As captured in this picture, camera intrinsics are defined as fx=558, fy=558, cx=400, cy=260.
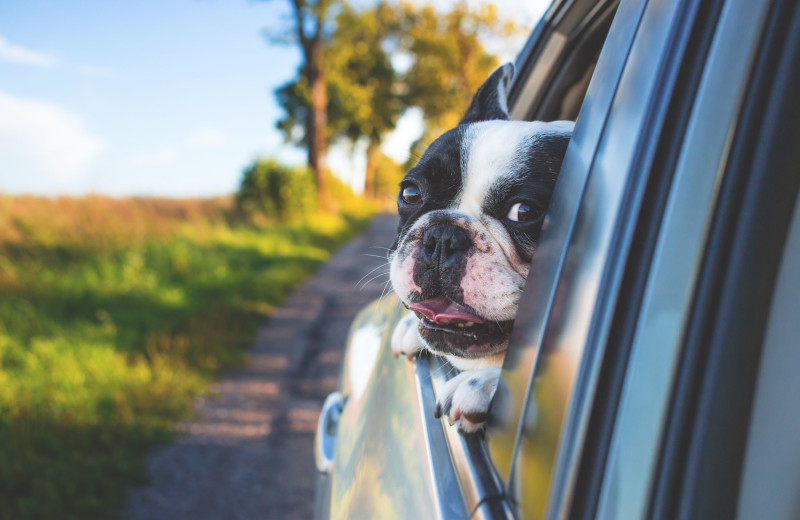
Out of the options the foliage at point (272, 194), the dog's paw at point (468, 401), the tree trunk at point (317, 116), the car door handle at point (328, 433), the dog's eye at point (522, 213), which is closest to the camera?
the dog's paw at point (468, 401)

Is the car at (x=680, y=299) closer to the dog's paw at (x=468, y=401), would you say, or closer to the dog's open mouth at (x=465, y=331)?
the dog's paw at (x=468, y=401)

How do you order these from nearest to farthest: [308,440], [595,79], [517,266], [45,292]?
[595,79], [517,266], [308,440], [45,292]

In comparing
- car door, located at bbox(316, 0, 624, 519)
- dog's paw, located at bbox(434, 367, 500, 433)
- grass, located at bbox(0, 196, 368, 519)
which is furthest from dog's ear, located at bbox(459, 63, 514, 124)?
grass, located at bbox(0, 196, 368, 519)

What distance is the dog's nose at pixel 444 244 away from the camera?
58.4 inches

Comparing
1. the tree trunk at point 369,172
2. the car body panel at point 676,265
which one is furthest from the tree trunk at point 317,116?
the car body panel at point 676,265

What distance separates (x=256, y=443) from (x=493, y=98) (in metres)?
3.09

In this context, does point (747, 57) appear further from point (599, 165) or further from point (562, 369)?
point (562, 369)

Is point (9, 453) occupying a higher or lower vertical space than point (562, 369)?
lower

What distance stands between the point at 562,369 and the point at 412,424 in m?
0.62

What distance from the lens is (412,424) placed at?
134 centimetres

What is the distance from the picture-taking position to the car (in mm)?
671

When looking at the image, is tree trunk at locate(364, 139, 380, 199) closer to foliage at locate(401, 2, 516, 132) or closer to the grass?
foliage at locate(401, 2, 516, 132)

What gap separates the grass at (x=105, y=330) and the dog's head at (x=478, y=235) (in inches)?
104

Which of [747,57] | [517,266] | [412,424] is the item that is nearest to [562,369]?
[747,57]
